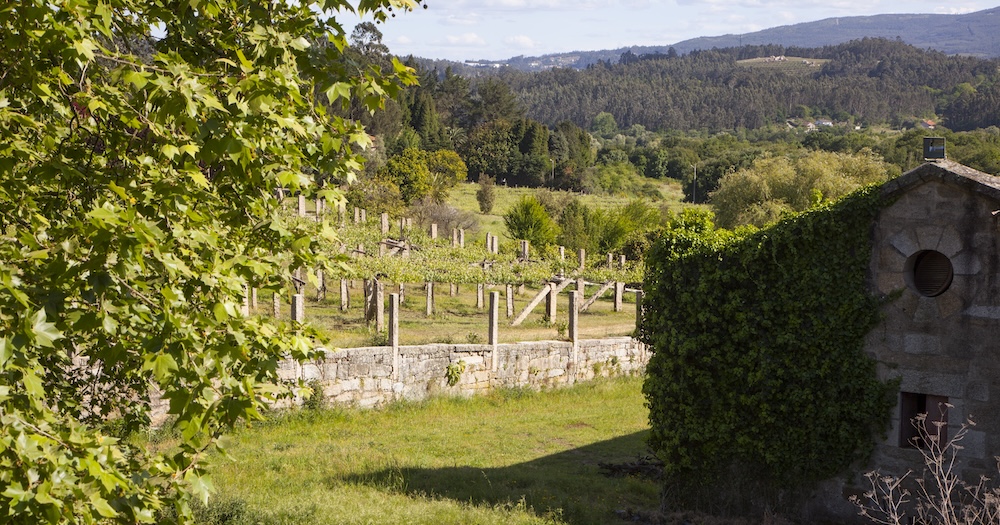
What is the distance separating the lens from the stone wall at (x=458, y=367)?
1702 cm

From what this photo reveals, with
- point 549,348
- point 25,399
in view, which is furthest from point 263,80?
point 549,348

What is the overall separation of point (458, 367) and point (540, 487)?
6.51m

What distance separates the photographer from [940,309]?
10.4m

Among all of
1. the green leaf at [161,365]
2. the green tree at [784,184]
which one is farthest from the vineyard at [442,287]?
the green leaf at [161,365]

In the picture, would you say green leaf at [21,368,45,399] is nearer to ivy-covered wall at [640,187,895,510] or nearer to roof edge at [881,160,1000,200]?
ivy-covered wall at [640,187,895,510]

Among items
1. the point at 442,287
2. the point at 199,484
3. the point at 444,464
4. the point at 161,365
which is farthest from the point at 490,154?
the point at 161,365

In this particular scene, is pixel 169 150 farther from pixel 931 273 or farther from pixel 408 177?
pixel 408 177

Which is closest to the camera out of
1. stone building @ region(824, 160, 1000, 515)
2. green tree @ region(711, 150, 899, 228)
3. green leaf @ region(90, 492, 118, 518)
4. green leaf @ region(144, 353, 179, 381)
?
green leaf @ region(90, 492, 118, 518)

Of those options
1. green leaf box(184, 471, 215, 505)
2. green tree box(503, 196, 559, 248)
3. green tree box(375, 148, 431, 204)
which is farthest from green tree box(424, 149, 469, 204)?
green leaf box(184, 471, 215, 505)

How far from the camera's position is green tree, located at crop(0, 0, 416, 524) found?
191 inches

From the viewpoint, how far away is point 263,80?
5.96m

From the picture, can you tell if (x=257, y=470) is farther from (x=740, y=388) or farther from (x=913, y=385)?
(x=913, y=385)

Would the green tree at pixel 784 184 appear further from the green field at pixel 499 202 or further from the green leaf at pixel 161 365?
the green leaf at pixel 161 365

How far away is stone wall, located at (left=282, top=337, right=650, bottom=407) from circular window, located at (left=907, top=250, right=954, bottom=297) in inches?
365
